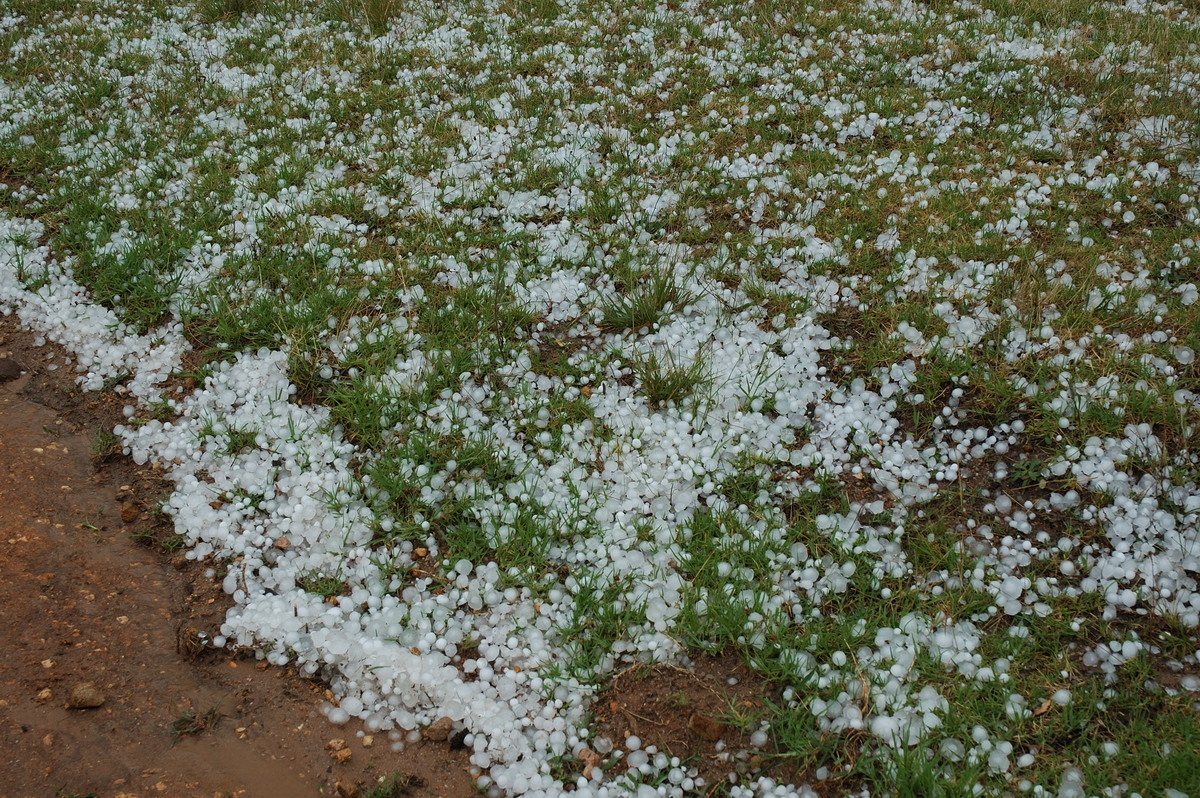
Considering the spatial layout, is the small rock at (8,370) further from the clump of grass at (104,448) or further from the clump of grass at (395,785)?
the clump of grass at (395,785)

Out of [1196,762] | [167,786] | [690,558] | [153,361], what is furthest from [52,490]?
[1196,762]

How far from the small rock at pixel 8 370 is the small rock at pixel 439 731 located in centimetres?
321

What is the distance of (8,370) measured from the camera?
14.4 ft

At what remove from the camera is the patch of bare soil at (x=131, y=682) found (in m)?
2.80

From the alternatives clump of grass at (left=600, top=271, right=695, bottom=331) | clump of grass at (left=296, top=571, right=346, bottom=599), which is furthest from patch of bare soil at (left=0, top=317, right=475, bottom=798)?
clump of grass at (left=600, top=271, right=695, bottom=331)

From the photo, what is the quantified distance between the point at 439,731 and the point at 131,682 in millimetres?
1197

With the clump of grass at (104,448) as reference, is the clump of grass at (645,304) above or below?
above

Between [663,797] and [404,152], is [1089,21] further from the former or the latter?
[663,797]

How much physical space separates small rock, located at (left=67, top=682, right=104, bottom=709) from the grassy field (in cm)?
47

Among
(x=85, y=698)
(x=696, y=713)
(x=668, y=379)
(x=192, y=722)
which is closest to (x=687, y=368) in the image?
(x=668, y=379)

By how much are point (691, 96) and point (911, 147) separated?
171cm

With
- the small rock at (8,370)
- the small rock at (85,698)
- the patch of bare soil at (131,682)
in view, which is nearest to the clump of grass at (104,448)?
the patch of bare soil at (131,682)

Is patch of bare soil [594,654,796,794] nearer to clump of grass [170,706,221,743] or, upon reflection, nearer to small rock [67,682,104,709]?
clump of grass [170,706,221,743]

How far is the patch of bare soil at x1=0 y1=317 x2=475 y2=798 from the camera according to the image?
2797 mm
